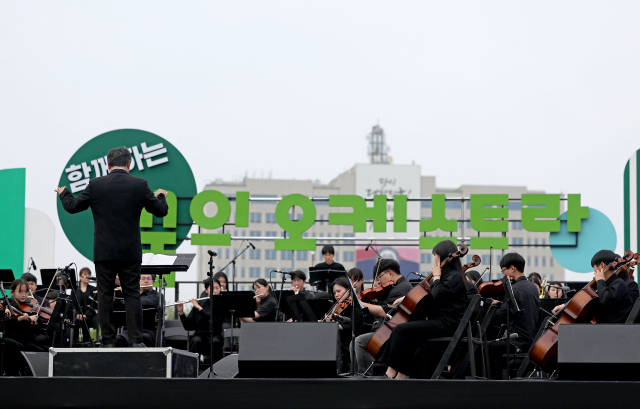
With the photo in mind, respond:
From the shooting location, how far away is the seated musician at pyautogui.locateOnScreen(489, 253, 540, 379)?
7359 millimetres

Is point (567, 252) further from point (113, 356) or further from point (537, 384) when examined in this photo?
point (113, 356)

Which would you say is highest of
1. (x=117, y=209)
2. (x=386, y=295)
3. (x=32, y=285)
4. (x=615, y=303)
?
(x=117, y=209)

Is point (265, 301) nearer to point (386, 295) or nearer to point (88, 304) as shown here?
point (386, 295)

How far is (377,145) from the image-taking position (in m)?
117

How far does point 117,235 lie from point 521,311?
4.24 metres

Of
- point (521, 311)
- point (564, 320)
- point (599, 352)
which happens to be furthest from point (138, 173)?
point (599, 352)

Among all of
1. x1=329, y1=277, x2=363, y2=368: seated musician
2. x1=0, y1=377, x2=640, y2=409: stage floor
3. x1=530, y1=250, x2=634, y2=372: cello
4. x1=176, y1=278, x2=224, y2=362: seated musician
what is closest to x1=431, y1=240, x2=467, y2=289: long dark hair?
x1=530, y1=250, x2=634, y2=372: cello

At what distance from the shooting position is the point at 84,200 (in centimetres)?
585

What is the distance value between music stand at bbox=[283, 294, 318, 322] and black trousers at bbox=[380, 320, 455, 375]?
6.20 ft

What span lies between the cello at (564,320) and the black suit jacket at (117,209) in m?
3.55

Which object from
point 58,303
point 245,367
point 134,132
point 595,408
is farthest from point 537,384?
point 134,132

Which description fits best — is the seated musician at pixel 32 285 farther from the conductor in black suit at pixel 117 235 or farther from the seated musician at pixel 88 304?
the conductor in black suit at pixel 117 235

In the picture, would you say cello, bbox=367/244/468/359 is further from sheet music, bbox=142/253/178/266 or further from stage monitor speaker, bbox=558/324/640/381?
sheet music, bbox=142/253/178/266

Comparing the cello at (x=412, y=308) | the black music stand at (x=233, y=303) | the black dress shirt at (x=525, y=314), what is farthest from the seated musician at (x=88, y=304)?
the black dress shirt at (x=525, y=314)
